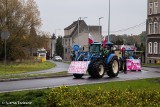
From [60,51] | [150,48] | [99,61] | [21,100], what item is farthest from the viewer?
[60,51]

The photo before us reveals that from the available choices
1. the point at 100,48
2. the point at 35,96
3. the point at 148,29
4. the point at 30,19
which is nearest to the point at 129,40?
the point at 148,29

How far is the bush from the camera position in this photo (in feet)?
29.0

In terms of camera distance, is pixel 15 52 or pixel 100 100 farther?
pixel 15 52

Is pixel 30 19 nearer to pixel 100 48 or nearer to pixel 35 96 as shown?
pixel 100 48

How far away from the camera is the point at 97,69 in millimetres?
26344

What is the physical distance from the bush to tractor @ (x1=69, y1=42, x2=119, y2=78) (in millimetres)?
16469

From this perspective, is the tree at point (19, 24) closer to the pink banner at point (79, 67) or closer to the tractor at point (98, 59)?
the tractor at point (98, 59)

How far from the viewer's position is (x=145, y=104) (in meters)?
8.91

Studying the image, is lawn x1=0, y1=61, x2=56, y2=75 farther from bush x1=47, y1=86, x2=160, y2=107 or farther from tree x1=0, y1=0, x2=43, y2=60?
bush x1=47, y1=86, x2=160, y2=107

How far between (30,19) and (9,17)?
3.20 m

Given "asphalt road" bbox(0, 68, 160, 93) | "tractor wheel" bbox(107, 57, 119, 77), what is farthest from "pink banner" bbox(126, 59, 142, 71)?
"asphalt road" bbox(0, 68, 160, 93)

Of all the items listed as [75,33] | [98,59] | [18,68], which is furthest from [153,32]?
[75,33]

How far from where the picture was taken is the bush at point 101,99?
29.0 feet

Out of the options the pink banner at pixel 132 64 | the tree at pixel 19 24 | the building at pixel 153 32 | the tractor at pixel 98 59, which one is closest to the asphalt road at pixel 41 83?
the tractor at pixel 98 59
